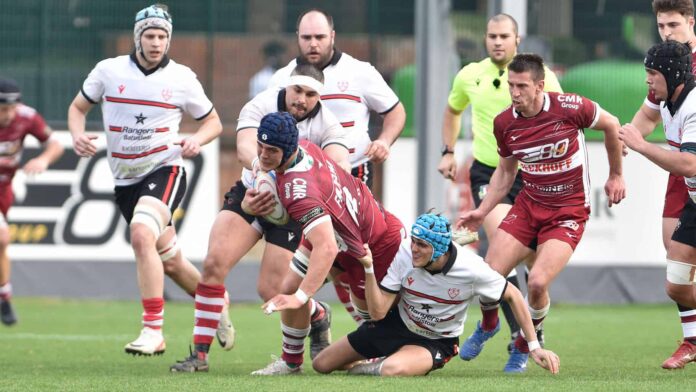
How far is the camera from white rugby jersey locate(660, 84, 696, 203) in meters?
8.02

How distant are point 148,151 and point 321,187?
220 cm

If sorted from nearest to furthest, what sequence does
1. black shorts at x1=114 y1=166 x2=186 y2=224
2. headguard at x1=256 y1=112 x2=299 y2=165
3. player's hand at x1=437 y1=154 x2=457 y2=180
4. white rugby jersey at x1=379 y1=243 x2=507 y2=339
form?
1. headguard at x1=256 y1=112 x2=299 y2=165
2. white rugby jersey at x1=379 y1=243 x2=507 y2=339
3. black shorts at x1=114 y1=166 x2=186 y2=224
4. player's hand at x1=437 y1=154 x2=457 y2=180

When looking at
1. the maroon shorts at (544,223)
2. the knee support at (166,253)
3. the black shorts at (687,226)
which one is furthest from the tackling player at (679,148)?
the knee support at (166,253)

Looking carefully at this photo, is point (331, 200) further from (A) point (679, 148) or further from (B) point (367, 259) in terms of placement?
(A) point (679, 148)

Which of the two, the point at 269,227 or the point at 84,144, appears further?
the point at 84,144


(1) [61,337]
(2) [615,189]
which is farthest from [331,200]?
(1) [61,337]

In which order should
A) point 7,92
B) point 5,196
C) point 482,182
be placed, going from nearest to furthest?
1. point 482,182
2. point 7,92
3. point 5,196

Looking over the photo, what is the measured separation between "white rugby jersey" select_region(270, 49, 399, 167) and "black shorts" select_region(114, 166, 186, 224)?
3.66ft

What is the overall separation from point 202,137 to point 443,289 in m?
2.32

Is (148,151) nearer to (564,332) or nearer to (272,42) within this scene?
(564,332)

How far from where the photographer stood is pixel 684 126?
8.12 metres

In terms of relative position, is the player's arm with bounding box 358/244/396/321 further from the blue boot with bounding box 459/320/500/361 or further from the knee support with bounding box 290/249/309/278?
the blue boot with bounding box 459/320/500/361

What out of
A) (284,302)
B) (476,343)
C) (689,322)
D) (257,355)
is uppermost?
(284,302)

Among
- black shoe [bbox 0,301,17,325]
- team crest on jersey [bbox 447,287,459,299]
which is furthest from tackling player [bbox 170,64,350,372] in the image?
black shoe [bbox 0,301,17,325]
